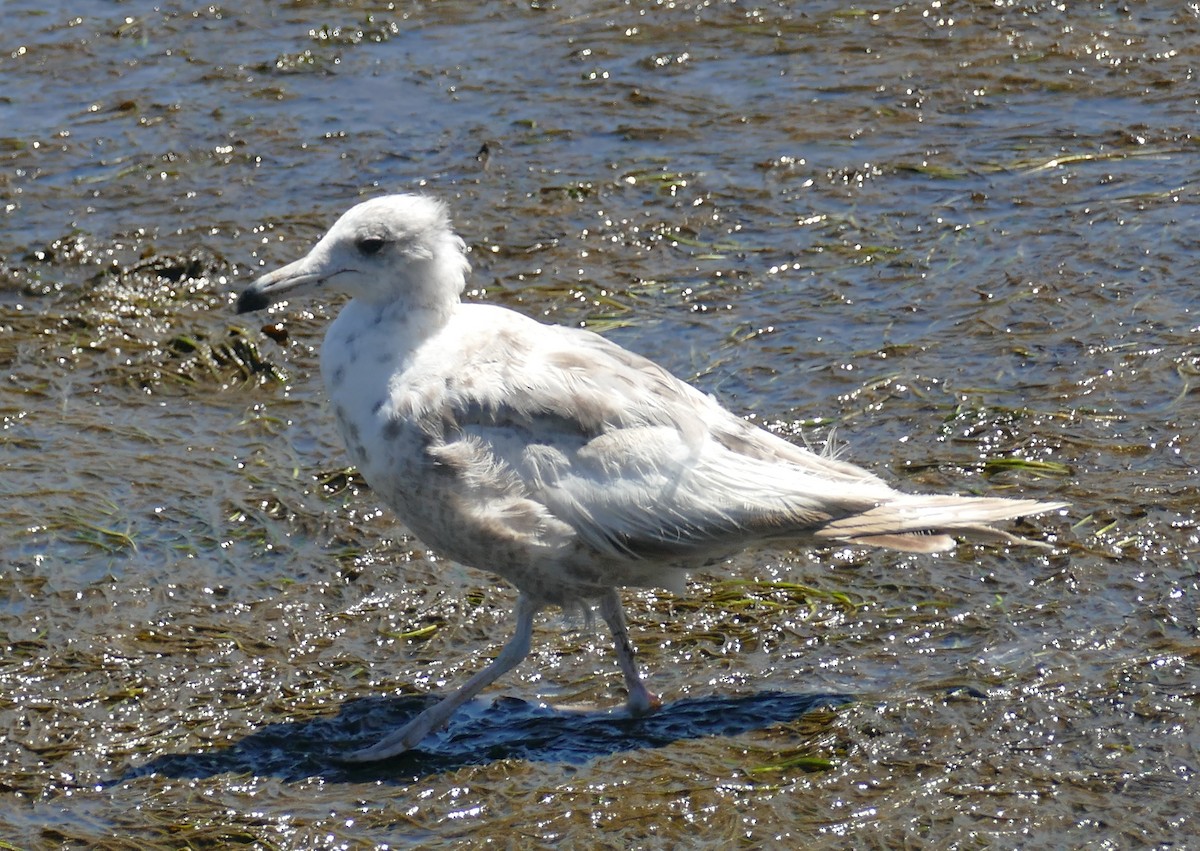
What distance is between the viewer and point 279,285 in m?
5.51

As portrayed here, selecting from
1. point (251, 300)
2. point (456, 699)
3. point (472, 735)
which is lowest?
point (472, 735)

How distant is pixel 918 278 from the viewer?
8.12 m

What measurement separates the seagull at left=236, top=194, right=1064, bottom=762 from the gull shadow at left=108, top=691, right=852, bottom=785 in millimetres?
88

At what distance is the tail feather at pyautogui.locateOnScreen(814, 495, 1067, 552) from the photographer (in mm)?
5414

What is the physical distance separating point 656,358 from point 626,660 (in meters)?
2.32

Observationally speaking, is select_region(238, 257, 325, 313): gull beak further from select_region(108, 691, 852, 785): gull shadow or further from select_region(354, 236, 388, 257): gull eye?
select_region(108, 691, 852, 785): gull shadow

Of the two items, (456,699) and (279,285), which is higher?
(279,285)

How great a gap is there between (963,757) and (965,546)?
128cm

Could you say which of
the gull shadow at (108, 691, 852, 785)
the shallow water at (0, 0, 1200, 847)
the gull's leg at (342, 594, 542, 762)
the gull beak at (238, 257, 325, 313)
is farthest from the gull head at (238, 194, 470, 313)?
the gull shadow at (108, 691, 852, 785)

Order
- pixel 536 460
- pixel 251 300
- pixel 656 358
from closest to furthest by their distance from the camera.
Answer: pixel 536 460, pixel 251 300, pixel 656 358

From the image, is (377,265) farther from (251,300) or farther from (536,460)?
(536,460)

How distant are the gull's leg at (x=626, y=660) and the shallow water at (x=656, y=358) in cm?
8

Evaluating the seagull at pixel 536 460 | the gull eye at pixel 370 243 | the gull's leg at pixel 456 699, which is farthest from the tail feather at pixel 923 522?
the gull eye at pixel 370 243

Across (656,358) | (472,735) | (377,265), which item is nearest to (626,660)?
(472,735)
